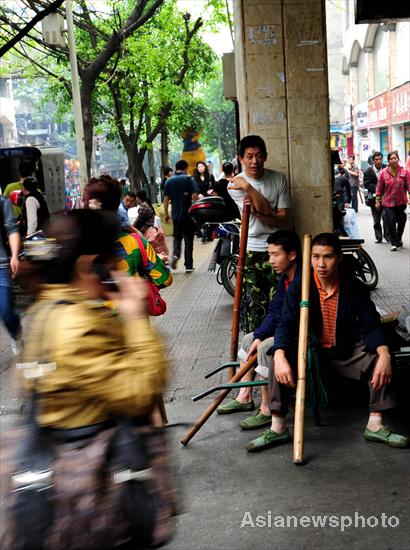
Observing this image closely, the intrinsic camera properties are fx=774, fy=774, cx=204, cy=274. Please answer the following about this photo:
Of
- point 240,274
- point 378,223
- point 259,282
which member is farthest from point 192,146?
point 240,274

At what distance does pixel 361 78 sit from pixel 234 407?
35.8 metres

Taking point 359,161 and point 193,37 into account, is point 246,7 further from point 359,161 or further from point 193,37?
point 359,161

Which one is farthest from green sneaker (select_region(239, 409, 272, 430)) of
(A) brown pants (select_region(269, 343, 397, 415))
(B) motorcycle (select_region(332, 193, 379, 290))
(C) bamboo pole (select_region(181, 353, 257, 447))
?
(B) motorcycle (select_region(332, 193, 379, 290))

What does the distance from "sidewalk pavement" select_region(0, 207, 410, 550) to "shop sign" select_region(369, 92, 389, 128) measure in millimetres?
26285

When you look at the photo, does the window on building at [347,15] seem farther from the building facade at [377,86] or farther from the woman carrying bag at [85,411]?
the woman carrying bag at [85,411]

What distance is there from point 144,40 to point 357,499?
20.4 metres

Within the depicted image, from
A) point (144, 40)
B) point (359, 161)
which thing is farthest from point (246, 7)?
point (359, 161)

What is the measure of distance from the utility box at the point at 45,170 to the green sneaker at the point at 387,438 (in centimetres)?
1377

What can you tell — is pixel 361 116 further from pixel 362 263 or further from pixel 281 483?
pixel 281 483

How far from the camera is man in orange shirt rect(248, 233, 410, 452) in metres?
4.51

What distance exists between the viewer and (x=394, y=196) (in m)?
13.4

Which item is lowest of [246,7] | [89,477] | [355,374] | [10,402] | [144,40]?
[10,402]

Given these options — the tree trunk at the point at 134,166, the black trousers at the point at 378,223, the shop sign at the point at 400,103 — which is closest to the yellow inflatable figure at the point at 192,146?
the tree trunk at the point at 134,166

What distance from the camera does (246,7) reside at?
6.02 m
